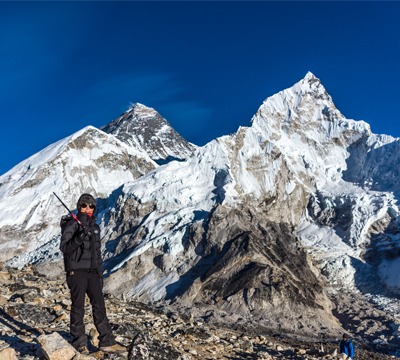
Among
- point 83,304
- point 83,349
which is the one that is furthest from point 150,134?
point 83,349

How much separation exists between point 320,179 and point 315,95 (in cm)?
2664

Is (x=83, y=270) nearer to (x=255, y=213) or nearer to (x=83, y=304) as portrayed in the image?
(x=83, y=304)

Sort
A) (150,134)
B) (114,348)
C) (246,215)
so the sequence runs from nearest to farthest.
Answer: (114,348) < (246,215) < (150,134)

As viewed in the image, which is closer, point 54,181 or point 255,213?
point 255,213

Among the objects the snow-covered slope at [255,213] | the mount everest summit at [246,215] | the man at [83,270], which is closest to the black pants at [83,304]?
the man at [83,270]

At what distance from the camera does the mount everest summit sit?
168 feet

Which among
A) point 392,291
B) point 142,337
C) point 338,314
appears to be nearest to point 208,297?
point 338,314

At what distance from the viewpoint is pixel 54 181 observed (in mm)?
82438

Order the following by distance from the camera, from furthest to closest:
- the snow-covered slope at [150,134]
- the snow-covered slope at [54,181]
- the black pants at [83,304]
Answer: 1. the snow-covered slope at [150,134]
2. the snow-covered slope at [54,181]
3. the black pants at [83,304]

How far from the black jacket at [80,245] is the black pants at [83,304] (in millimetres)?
145

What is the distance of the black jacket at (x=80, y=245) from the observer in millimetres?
7383

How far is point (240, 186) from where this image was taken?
7400cm

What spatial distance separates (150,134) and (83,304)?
437ft

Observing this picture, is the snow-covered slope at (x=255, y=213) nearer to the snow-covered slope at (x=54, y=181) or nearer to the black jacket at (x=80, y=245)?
the snow-covered slope at (x=54, y=181)
